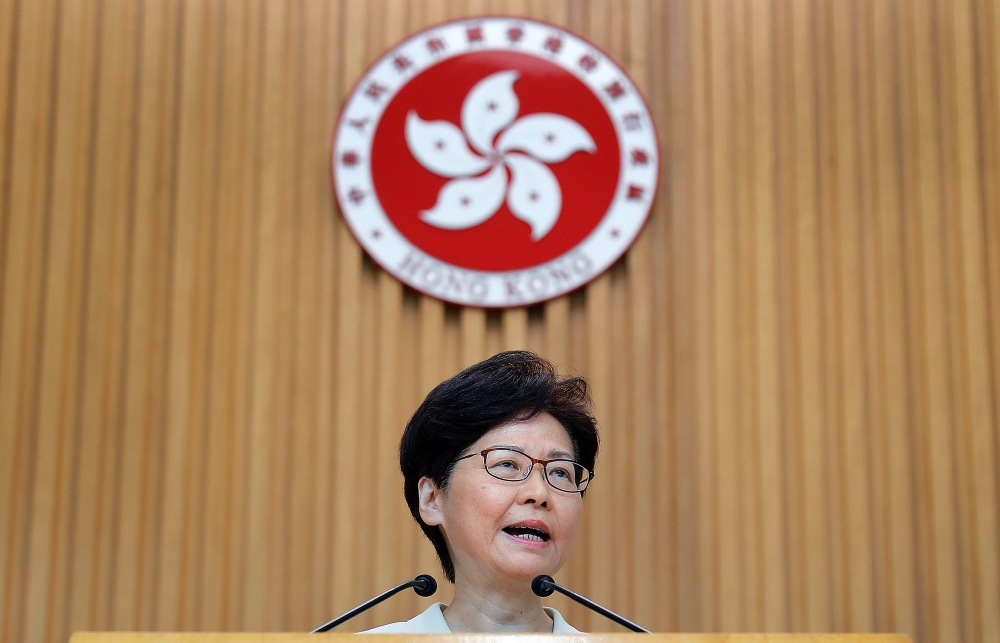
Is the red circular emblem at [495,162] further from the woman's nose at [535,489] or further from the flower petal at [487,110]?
the woman's nose at [535,489]

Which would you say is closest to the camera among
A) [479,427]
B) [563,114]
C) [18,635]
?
[479,427]

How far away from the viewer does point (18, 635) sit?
2.96 metres

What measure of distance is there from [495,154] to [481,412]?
1.46m

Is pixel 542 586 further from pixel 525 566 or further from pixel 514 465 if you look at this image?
pixel 514 465

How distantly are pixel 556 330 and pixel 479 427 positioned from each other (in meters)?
1.30

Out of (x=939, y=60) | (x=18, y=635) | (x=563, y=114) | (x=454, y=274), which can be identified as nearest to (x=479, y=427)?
(x=454, y=274)

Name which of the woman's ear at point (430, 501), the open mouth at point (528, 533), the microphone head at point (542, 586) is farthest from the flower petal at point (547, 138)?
the microphone head at point (542, 586)

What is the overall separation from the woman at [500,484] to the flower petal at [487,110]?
1.35 m

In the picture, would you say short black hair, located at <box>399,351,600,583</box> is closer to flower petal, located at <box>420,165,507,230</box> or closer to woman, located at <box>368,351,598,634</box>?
woman, located at <box>368,351,598,634</box>

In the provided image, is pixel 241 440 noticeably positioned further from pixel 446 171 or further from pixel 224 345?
pixel 446 171

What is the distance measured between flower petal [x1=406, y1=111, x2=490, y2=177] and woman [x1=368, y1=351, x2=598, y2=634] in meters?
1.30

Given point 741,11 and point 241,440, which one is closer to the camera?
point 241,440

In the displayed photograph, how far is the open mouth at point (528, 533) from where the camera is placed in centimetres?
175

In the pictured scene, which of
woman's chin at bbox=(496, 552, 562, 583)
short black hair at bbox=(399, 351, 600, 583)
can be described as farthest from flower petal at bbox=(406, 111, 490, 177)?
woman's chin at bbox=(496, 552, 562, 583)
